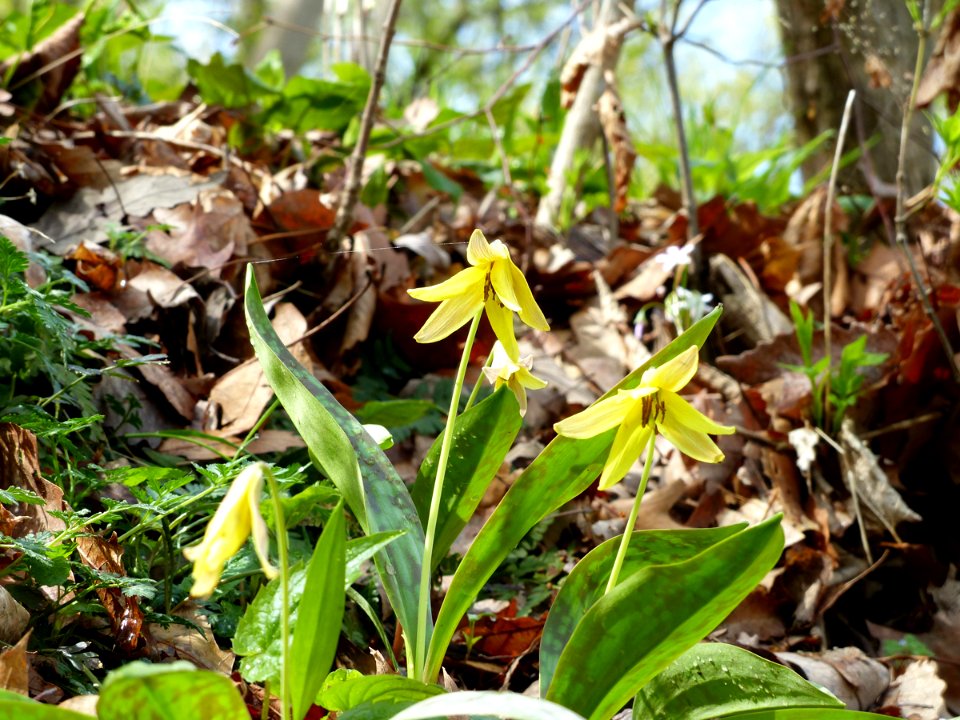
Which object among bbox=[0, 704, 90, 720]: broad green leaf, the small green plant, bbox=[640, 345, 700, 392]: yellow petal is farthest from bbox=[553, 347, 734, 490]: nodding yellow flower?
the small green plant

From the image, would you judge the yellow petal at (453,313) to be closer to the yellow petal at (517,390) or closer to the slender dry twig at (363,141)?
the yellow petal at (517,390)

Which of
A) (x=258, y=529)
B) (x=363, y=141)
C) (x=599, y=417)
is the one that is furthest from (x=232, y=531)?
(x=363, y=141)

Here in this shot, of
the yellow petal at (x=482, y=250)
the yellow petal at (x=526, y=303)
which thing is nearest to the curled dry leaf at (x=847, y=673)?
the yellow petal at (x=526, y=303)

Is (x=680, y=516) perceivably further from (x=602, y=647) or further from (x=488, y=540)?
(x=602, y=647)

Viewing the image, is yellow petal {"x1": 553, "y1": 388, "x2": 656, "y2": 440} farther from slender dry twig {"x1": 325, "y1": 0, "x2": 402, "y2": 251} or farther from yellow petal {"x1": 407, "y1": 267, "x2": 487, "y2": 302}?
slender dry twig {"x1": 325, "y1": 0, "x2": 402, "y2": 251}

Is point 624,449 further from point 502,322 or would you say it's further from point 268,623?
point 268,623

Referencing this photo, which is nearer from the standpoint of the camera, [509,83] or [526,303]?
[526,303]
